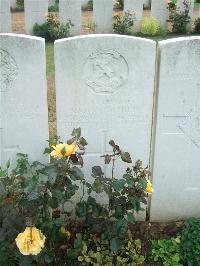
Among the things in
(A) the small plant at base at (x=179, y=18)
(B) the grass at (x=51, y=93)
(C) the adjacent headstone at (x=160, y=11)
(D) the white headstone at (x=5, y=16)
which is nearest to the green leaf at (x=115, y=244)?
(B) the grass at (x=51, y=93)

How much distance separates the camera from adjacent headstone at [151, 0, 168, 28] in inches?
440

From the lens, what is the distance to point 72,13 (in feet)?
34.8

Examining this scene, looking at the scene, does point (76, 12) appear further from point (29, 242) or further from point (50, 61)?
point (29, 242)

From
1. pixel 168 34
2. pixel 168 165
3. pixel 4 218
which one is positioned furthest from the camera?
pixel 168 34

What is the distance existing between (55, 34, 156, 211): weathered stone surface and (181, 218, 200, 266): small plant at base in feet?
2.15

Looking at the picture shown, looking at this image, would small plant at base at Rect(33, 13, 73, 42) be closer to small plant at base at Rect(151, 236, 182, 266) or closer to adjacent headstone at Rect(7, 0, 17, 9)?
adjacent headstone at Rect(7, 0, 17, 9)

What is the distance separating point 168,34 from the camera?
11375mm

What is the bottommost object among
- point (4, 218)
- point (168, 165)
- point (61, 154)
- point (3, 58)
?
point (4, 218)

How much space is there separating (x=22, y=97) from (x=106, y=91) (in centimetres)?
64

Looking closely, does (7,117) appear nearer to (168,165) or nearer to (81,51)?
(81,51)

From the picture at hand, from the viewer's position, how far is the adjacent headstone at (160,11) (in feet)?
36.7

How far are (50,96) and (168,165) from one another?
10.3 feet

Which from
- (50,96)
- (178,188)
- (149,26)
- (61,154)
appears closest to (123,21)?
(149,26)

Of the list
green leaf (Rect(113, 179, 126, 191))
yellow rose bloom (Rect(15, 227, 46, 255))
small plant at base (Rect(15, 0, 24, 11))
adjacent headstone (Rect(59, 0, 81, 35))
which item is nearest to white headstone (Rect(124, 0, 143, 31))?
adjacent headstone (Rect(59, 0, 81, 35))
